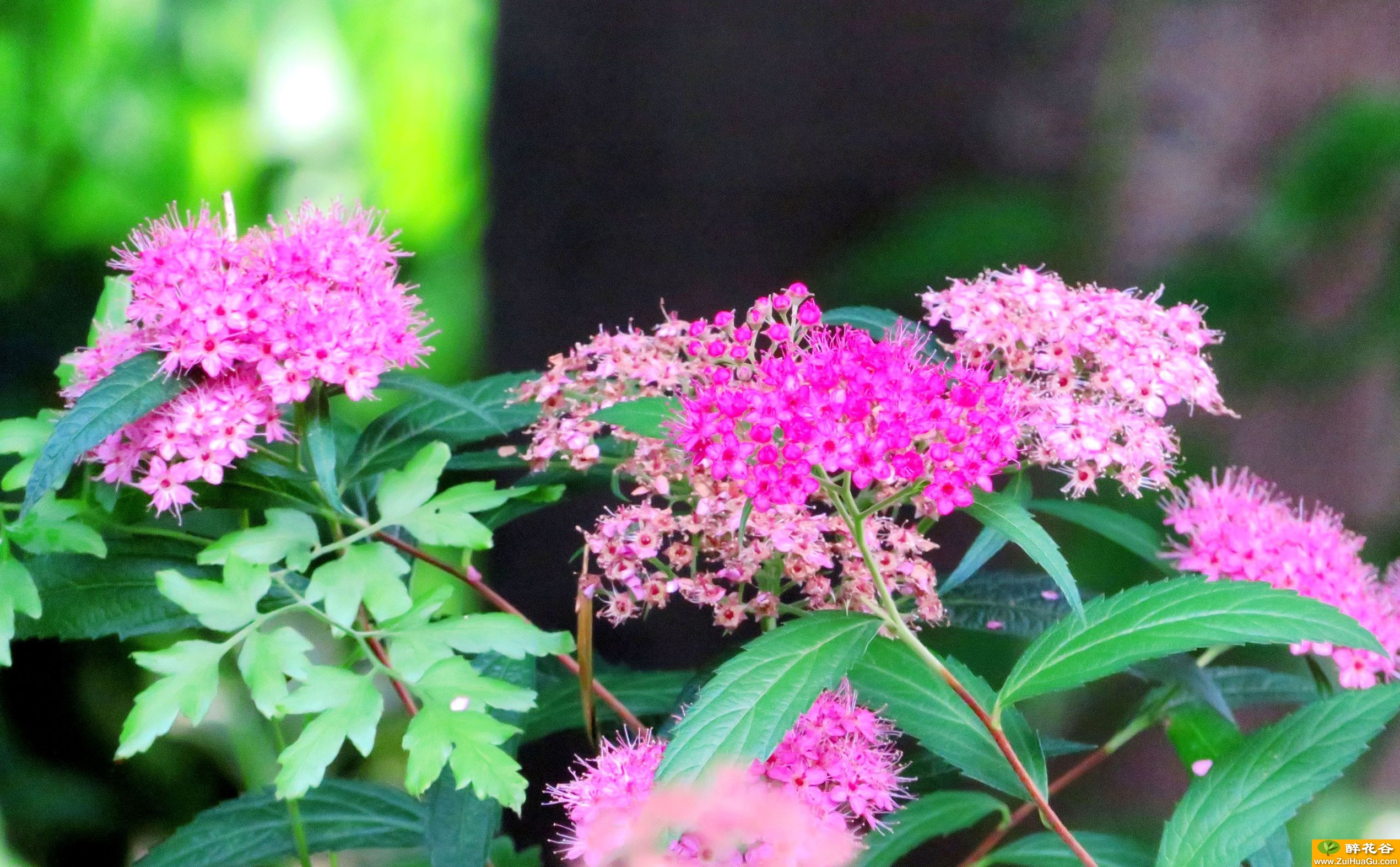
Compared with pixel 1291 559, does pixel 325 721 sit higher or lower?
lower

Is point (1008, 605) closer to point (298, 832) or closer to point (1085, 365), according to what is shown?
point (1085, 365)

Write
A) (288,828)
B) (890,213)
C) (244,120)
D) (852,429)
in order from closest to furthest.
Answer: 1. (852,429)
2. (288,828)
3. (890,213)
4. (244,120)

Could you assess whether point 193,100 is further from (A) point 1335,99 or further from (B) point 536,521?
(A) point 1335,99

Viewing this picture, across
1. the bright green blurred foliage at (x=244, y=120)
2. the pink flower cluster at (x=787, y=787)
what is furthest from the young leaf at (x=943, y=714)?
the bright green blurred foliage at (x=244, y=120)

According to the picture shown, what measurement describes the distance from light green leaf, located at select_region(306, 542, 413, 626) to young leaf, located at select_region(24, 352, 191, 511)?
4.5 inches

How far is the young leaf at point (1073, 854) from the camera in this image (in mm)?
661

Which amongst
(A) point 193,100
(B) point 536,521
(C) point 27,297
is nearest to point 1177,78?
(B) point 536,521

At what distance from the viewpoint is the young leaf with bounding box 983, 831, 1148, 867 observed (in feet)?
2.17

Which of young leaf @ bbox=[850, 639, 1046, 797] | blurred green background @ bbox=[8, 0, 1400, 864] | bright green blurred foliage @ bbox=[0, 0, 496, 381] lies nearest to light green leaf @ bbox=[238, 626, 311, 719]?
young leaf @ bbox=[850, 639, 1046, 797]

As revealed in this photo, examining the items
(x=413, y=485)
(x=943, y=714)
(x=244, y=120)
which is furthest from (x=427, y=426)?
(x=244, y=120)

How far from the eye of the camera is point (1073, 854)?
0.66 metres

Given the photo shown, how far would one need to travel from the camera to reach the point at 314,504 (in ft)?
2.15

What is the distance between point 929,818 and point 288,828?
38 cm

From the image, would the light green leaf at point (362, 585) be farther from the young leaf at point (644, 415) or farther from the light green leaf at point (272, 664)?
the young leaf at point (644, 415)
